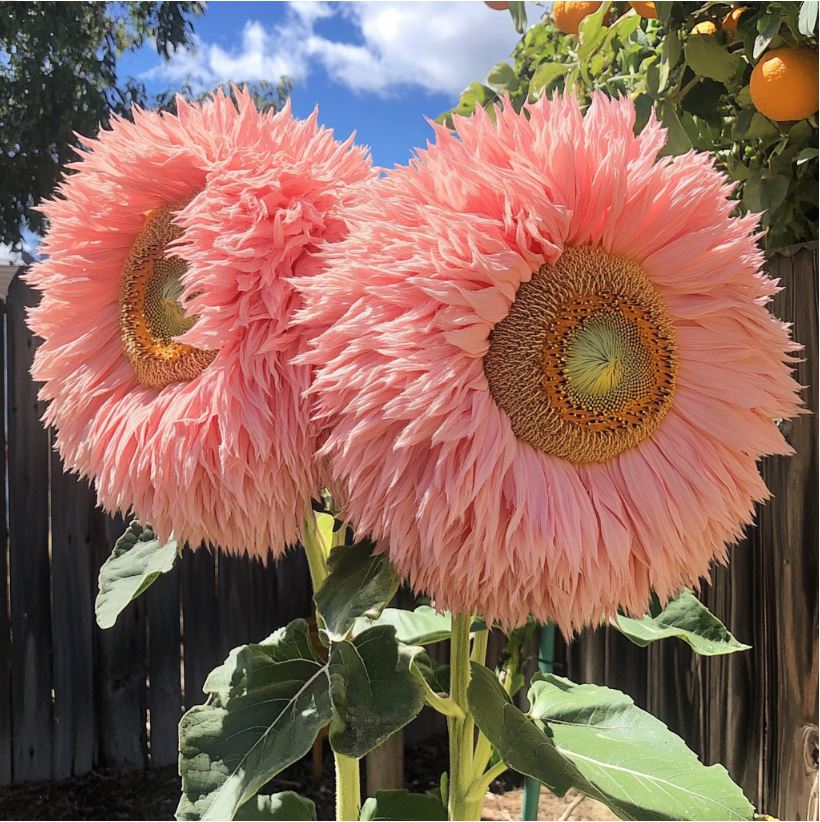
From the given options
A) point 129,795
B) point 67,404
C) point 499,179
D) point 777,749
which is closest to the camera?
point 499,179

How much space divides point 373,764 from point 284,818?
4.51 feet

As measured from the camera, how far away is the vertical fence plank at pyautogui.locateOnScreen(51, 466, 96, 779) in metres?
2.42

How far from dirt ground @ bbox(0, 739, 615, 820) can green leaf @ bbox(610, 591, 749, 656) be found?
1.61 m

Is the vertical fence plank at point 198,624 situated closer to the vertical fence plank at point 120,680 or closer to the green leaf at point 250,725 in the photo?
the vertical fence plank at point 120,680

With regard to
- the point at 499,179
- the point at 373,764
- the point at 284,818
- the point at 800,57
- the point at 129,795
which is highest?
the point at 800,57

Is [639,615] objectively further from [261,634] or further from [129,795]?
[129,795]

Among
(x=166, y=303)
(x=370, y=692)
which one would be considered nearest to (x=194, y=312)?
(x=166, y=303)

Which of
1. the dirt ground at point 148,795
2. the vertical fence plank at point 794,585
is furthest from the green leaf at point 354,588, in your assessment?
the dirt ground at point 148,795

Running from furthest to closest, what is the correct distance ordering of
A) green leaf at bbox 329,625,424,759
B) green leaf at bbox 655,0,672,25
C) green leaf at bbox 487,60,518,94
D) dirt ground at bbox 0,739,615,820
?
1. dirt ground at bbox 0,739,615,820
2. green leaf at bbox 487,60,518,94
3. green leaf at bbox 655,0,672,25
4. green leaf at bbox 329,625,424,759

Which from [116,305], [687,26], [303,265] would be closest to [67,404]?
[116,305]

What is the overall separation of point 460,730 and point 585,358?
1.33 ft

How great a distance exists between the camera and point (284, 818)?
0.98 m

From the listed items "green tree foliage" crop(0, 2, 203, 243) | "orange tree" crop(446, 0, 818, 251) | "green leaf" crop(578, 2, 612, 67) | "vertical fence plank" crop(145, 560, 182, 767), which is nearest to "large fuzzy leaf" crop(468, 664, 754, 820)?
"orange tree" crop(446, 0, 818, 251)

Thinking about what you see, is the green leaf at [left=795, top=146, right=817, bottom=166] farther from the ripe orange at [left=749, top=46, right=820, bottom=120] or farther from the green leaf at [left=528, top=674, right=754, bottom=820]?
the green leaf at [left=528, top=674, right=754, bottom=820]
